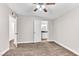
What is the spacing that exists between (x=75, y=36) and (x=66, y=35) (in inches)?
27.2

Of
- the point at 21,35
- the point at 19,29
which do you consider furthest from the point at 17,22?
the point at 21,35

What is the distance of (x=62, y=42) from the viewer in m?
4.36

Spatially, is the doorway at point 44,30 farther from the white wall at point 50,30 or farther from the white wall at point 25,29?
the white wall at point 25,29

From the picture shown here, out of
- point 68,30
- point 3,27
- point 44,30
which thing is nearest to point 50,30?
point 44,30

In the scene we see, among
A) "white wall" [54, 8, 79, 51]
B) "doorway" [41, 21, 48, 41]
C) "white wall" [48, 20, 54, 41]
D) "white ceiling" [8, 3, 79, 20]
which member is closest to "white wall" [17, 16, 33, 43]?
"white ceiling" [8, 3, 79, 20]

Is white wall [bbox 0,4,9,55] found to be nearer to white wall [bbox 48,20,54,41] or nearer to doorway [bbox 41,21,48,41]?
doorway [bbox 41,21,48,41]

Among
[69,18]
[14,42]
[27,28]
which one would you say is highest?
[69,18]

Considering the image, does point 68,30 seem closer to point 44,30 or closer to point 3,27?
point 44,30

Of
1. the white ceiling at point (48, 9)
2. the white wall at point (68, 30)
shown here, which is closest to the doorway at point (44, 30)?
the white ceiling at point (48, 9)

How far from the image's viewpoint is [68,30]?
12.7 ft

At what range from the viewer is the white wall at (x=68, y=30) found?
131 inches

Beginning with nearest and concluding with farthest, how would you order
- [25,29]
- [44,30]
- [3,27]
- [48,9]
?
[3,27] < [48,9] < [44,30] < [25,29]

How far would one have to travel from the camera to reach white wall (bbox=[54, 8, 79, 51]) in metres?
3.34

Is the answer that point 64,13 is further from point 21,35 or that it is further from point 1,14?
point 21,35
